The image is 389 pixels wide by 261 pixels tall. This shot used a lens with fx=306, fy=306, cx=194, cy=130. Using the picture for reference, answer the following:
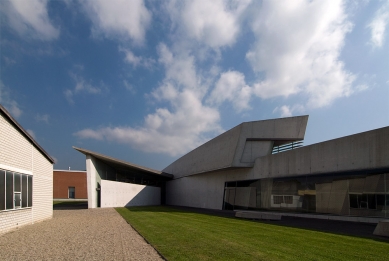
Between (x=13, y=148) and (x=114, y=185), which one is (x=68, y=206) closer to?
(x=114, y=185)

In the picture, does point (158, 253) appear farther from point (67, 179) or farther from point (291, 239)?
point (67, 179)

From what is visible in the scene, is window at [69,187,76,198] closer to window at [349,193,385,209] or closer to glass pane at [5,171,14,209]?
glass pane at [5,171,14,209]

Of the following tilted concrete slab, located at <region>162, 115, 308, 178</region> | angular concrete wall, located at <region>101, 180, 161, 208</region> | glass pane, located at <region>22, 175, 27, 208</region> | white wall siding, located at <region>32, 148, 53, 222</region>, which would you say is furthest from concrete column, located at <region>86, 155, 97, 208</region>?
glass pane, located at <region>22, 175, 27, 208</region>

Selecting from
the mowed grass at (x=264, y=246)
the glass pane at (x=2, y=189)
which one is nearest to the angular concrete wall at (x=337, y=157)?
the mowed grass at (x=264, y=246)

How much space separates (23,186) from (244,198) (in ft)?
61.8

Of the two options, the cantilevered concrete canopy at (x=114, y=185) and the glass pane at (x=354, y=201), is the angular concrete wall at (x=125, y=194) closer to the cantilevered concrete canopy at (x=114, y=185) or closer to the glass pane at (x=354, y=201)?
the cantilevered concrete canopy at (x=114, y=185)

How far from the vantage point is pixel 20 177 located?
575 inches

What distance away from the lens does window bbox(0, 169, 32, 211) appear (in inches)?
490

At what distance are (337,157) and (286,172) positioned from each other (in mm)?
4971

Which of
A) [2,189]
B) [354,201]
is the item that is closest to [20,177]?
[2,189]

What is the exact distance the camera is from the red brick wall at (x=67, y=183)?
5788 centimetres

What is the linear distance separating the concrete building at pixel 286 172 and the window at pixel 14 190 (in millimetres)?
14561

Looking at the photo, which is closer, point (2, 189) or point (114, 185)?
point (2, 189)

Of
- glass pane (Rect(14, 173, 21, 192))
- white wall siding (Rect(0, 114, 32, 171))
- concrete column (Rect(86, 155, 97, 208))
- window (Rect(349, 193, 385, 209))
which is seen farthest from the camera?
concrete column (Rect(86, 155, 97, 208))
